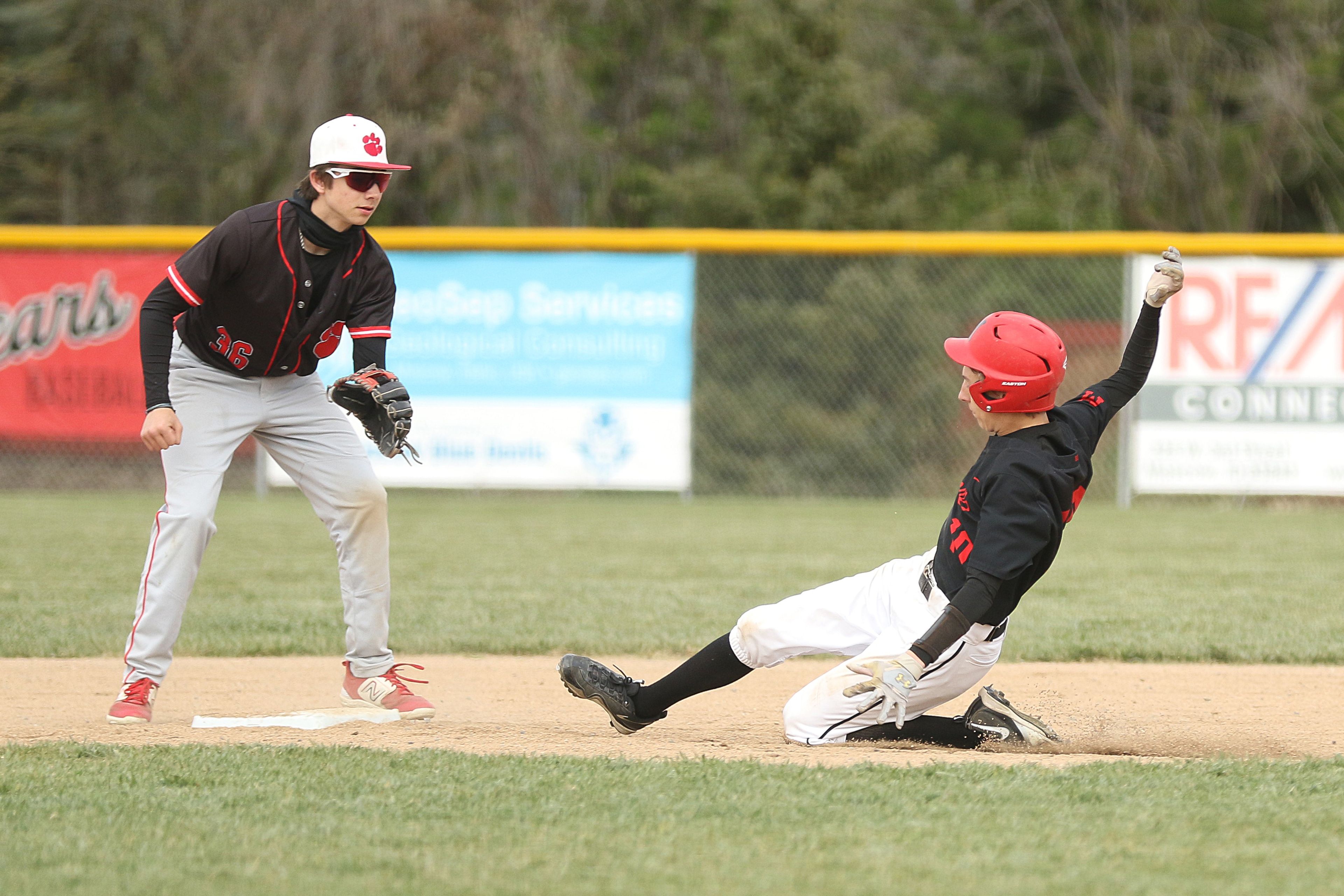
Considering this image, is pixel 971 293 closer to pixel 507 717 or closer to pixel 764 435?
pixel 764 435

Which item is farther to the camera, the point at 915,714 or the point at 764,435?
the point at 764,435

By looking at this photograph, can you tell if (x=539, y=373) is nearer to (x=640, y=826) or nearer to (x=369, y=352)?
(x=369, y=352)

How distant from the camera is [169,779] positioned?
11.1ft

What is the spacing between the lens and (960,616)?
3.43 m

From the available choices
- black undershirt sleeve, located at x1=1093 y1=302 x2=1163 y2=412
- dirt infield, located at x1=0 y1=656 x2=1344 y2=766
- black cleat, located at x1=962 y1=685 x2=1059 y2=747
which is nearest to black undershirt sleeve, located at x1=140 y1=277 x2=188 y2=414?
dirt infield, located at x1=0 y1=656 x2=1344 y2=766

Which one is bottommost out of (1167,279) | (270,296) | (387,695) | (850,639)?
(387,695)

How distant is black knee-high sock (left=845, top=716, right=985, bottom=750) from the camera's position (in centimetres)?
400

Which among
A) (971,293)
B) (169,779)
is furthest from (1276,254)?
(169,779)

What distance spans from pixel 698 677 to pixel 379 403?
1.29 m

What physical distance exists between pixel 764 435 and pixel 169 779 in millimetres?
8567

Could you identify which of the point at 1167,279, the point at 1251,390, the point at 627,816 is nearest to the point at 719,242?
the point at 1251,390

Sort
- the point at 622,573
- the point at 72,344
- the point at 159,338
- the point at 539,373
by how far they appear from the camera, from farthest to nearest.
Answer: the point at 72,344 < the point at 539,373 < the point at 622,573 < the point at 159,338

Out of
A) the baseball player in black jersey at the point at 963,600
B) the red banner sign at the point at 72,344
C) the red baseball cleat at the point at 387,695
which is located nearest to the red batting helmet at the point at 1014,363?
the baseball player in black jersey at the point at 963,600

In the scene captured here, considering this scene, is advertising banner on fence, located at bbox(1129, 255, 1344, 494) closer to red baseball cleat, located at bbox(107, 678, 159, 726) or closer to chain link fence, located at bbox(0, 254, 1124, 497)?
chain link fence, located at bbox(0, 254, 1124, 497)
